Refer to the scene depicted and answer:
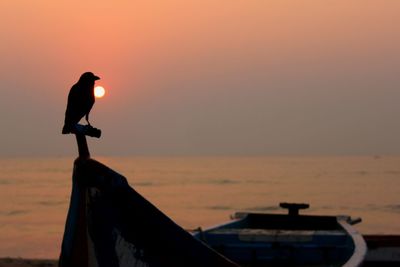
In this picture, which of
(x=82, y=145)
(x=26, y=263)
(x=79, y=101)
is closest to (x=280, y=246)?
(x=82, y=145)

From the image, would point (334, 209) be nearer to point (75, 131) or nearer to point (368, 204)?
point (368, 204)

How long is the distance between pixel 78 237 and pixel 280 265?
4286mm

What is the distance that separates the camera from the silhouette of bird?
520 centimetres

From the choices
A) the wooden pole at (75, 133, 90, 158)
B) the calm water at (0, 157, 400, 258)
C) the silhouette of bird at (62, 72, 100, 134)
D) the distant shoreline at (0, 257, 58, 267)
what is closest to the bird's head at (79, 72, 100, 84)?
the silhouette of bird at (62, 72, 100, 134)

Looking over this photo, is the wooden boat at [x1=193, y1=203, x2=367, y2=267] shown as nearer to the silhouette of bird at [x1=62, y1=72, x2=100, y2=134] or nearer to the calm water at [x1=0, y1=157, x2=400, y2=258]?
the silhouette of bird at [x1=62, y1=72, x2=100, y2=134]

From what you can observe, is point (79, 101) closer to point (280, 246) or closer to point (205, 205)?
point (280, 246)

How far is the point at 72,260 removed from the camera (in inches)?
215

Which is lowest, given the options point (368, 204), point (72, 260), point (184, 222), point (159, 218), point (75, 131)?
point (72, 260)

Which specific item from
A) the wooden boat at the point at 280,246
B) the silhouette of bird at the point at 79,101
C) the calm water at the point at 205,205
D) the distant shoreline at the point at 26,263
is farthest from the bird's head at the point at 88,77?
the calm water at the point at 205,205

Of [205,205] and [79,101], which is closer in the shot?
[79,101]

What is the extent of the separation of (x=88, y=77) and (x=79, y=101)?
0.59 feet

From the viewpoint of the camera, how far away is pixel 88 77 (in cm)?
519

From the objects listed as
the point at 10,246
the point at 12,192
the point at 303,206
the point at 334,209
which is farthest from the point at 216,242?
the point at 12,192

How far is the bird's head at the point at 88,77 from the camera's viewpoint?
17.0 feet
